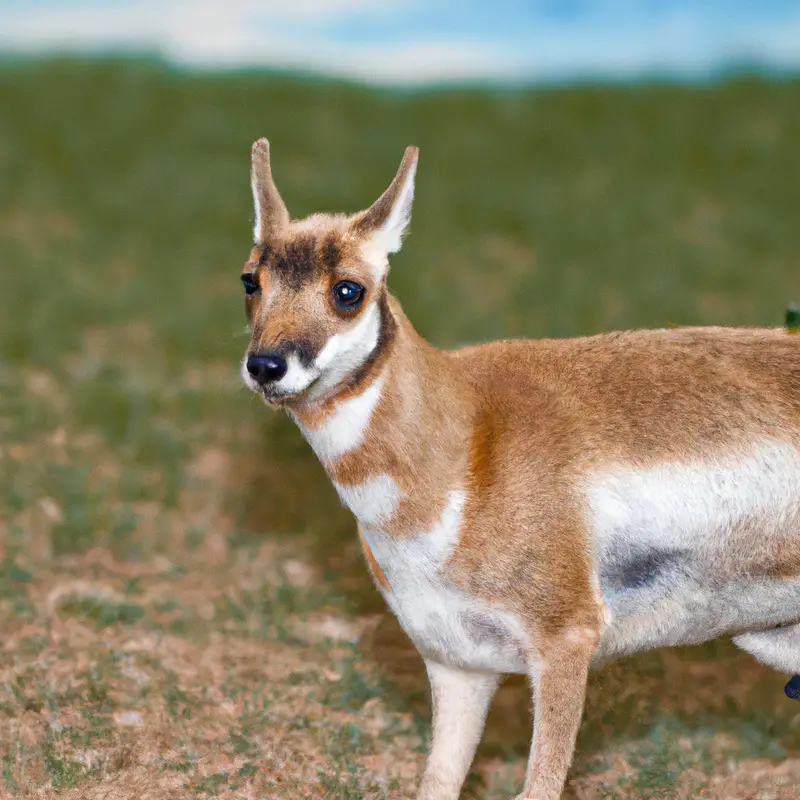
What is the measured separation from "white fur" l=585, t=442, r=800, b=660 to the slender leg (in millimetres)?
699

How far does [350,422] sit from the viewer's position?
13.1ft

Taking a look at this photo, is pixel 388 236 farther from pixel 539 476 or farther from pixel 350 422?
pixel 539 476

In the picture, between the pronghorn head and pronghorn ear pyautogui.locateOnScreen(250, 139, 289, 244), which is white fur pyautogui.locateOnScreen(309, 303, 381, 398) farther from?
pronghorn ear pyautogui.locateOnScreen(250, 139, 289, 244)

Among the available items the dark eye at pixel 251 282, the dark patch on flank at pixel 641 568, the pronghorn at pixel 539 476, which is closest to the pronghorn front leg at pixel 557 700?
the pronghorn at pixel 539 476

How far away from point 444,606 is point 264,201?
1672 mm

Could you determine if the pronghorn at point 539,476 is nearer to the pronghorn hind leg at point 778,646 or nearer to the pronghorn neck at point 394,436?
the pronghorn neck at point 394,436

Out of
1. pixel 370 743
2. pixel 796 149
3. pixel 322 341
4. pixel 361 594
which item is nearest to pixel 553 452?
pixel 322 341

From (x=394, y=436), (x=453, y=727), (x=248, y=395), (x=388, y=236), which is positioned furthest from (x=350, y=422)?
(x=248, y=395)

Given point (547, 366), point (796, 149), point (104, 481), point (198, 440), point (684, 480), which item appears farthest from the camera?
point (796, 149)

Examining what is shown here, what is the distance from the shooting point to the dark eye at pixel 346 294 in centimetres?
391

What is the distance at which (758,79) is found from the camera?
17.7 metres

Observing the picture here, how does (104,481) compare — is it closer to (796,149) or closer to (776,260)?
(776,260)

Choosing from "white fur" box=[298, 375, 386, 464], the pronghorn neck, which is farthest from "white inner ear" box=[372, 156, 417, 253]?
"white fur" box=[298, 375, 386, 464]

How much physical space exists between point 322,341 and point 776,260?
10.6 meters
